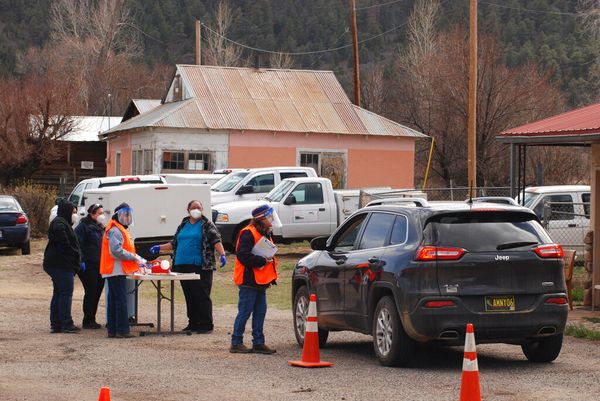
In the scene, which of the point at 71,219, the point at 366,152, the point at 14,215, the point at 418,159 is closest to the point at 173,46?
the point at 418,159

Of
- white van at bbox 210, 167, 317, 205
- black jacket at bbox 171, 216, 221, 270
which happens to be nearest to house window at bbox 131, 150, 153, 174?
white van at bbox 210, 167, 317, 205

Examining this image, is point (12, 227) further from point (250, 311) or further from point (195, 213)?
point (250, 311)

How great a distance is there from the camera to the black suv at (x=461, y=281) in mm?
12242

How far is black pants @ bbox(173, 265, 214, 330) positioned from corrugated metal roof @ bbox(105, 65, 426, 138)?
2609 centimetres

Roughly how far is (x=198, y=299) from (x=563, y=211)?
1375 cm

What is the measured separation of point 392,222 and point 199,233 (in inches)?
165

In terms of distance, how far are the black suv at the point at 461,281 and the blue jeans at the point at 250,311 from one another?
4.85 feet

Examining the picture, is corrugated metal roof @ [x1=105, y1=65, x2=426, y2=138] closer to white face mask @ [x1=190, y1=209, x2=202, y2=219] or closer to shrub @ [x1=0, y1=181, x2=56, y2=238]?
shrub @ [x1=0, y1=181, x2=56, y2=238]

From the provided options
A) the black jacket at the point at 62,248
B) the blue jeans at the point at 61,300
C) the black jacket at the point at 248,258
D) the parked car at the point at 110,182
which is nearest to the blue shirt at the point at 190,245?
the black jacket at the point at 62,248

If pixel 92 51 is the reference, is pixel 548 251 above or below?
below

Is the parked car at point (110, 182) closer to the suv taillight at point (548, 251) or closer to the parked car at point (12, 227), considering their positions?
the parked car at point (12, 227)

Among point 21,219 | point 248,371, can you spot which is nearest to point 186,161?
point 21,219

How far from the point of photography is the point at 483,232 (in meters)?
12.5

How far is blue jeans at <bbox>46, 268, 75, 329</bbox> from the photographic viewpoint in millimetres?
16484
